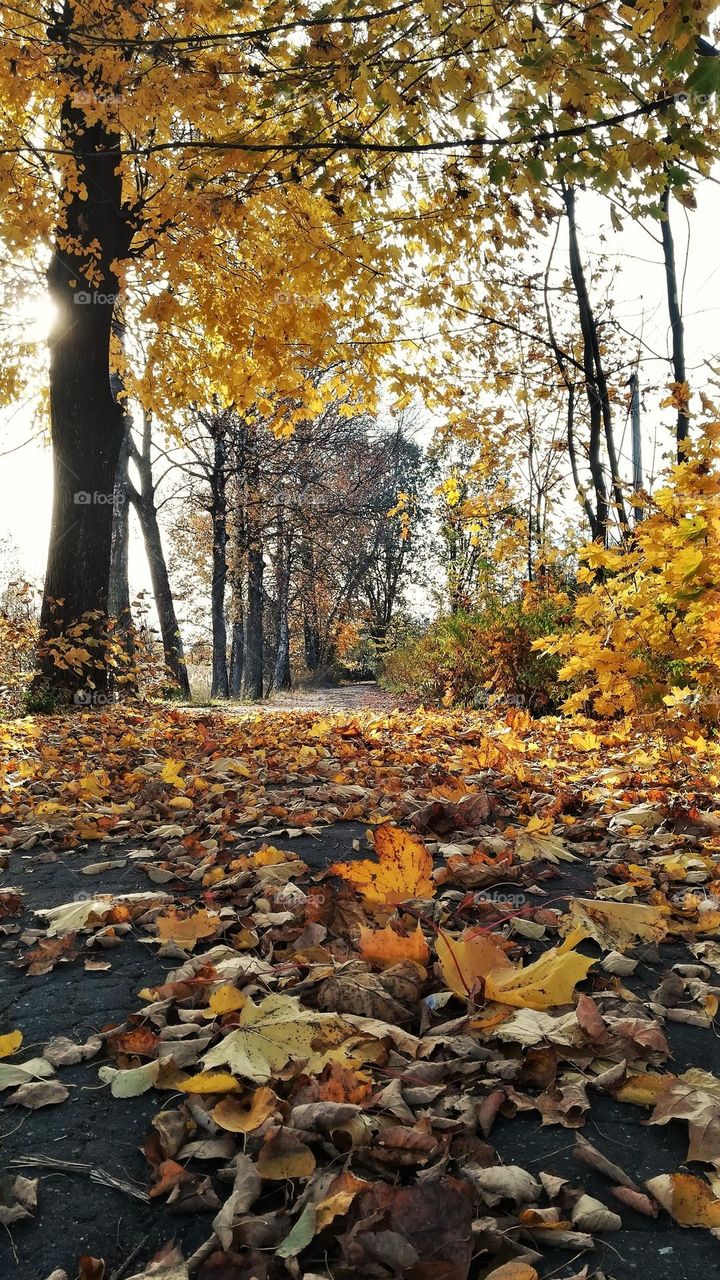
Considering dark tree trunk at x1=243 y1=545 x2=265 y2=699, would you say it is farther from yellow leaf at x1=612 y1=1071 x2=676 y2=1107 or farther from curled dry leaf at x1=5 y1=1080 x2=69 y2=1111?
yellow leaf at x1=612 y1=1071 x2=676 y2=1107

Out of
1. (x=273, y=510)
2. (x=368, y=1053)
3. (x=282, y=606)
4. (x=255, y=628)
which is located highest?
(x=273, y=510)

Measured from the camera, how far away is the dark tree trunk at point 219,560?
16078 mm

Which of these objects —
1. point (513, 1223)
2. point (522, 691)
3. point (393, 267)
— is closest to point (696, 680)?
point (513, 1223)

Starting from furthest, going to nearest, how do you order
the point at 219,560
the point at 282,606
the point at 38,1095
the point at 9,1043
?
the point at 282,606 → the point at 219,560 → the point at 9,1043 → the point at 38,1095

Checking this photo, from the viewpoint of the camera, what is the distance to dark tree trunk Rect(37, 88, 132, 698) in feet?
27.4

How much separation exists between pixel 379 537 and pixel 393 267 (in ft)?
67.3

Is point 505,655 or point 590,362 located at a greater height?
point 590,362

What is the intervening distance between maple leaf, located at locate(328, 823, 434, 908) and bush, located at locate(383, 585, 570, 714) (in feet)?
16.7

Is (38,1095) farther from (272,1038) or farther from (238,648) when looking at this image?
(238,648)

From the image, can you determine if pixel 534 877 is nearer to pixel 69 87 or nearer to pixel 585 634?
pixel 585 634

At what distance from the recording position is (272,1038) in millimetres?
1473

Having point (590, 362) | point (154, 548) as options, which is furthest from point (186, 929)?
point (154, 548)

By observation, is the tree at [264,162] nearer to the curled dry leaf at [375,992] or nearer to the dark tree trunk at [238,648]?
the curled dry leaf at [375,992]

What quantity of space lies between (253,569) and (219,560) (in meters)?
2.13
